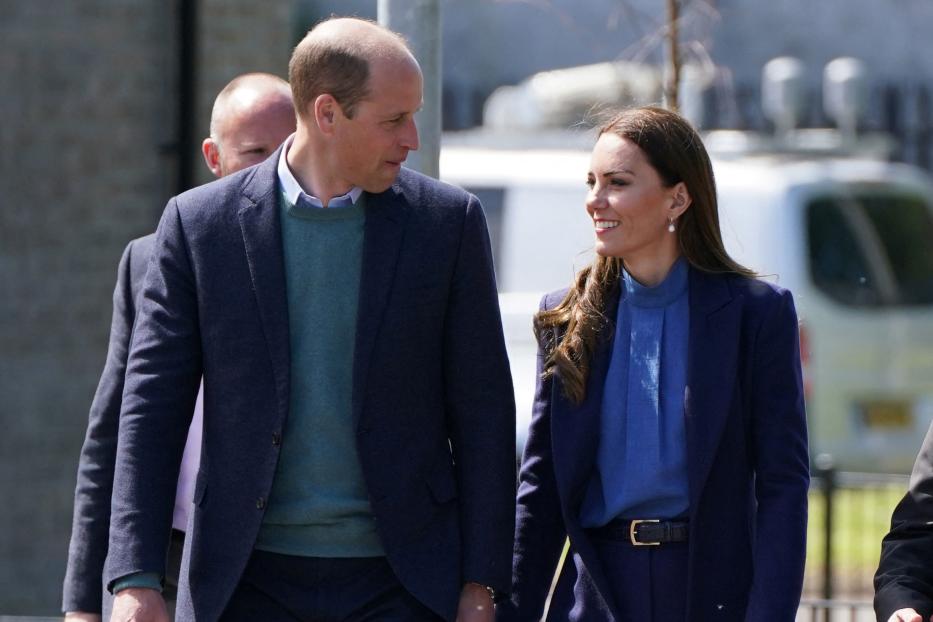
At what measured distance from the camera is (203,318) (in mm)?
3744

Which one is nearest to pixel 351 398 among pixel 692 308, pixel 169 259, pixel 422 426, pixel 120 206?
pixel 422 426

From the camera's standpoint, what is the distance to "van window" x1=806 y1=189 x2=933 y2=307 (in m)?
11.4

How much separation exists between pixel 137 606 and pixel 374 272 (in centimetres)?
84

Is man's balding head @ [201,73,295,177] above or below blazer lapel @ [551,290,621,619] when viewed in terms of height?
above

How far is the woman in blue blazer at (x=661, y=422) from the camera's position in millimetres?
3738

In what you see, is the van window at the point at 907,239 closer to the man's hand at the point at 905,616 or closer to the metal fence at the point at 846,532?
the metal fence at the point at 846,532

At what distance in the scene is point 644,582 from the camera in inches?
147

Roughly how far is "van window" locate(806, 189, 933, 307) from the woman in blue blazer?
23.6 ft

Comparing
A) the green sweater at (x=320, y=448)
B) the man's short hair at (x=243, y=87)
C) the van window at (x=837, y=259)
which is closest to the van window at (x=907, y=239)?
the van window at (x=837, y=259)

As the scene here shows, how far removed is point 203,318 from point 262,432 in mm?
284

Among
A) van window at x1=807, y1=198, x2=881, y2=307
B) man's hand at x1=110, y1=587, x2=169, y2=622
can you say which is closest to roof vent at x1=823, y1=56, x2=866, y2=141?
van window at x1=807, y1=198, x2=881, y2=307

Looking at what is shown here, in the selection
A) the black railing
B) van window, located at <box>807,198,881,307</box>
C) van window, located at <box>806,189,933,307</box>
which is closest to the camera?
the black railing

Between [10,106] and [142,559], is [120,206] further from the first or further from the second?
[142,559]

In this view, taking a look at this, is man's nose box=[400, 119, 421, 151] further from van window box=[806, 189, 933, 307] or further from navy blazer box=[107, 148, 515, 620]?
van window box=[806, 189, 933, 307]
